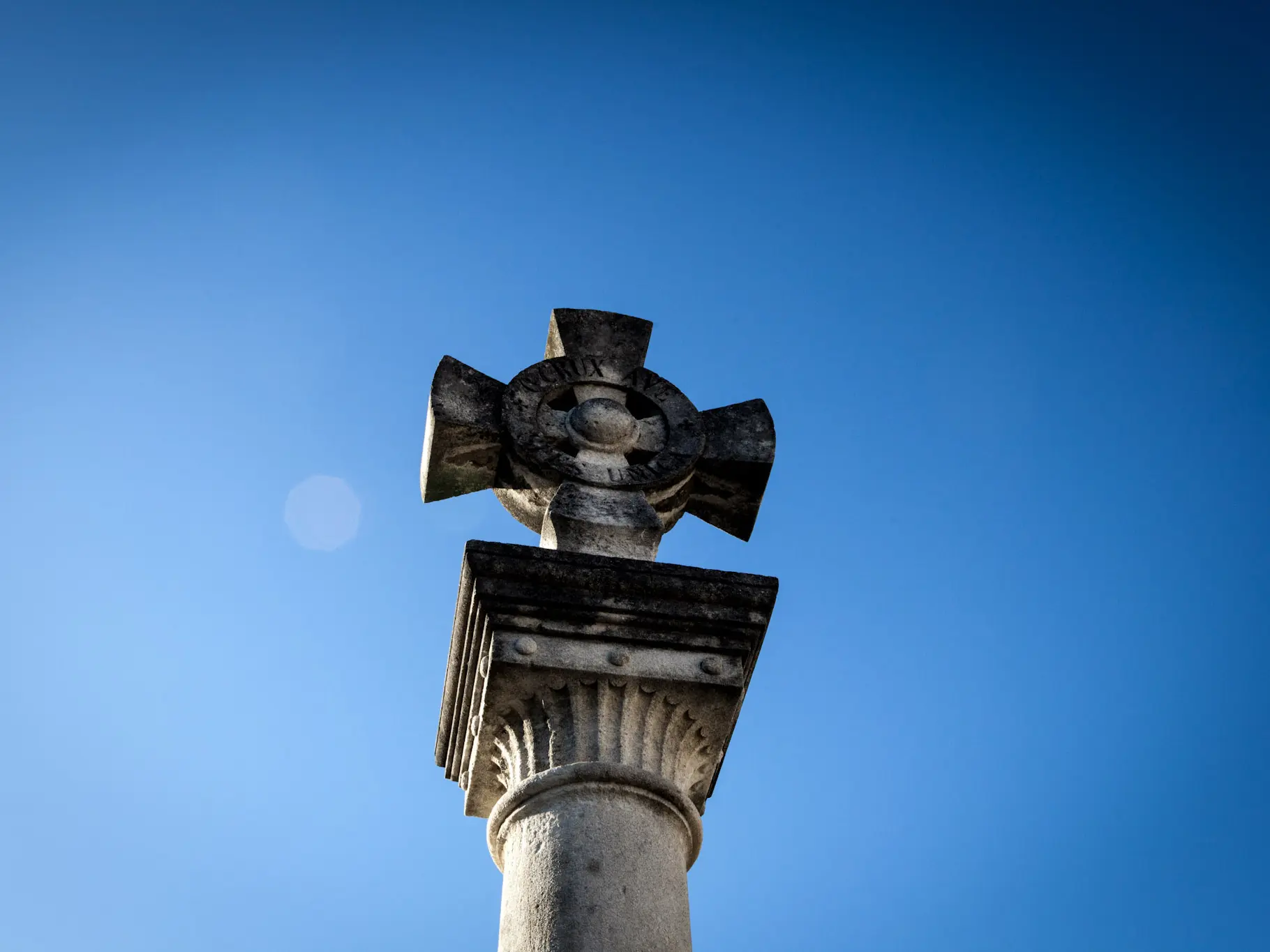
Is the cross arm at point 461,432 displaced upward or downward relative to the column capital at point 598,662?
upward

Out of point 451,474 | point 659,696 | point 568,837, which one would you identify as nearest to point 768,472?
point 451,474

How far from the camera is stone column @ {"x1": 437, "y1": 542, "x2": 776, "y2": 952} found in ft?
12.6

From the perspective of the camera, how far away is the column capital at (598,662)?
417 centimetres

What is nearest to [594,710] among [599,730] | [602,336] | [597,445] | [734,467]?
[599,730]

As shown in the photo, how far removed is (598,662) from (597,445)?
144cm

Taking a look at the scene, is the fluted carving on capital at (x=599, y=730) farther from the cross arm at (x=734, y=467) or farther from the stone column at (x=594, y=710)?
the cross arm at (x=734, y=467)

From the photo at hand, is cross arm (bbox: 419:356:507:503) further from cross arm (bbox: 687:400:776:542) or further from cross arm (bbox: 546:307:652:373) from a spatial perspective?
cross arm (bbox: 687:400:776:542)

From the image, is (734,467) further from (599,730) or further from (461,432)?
(599,730)

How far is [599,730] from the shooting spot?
4121 millimetres

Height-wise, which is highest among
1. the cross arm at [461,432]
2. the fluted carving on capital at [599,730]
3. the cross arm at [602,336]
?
the cross arm at [602,336]

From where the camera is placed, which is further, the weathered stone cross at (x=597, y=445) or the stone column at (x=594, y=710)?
the weathered stone cross at (x=597, y=445)

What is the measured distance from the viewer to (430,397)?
18.2ft

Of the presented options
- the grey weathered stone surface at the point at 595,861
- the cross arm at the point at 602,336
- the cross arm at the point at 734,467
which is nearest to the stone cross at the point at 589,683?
the grey weathered stone surface at the point at 595,861

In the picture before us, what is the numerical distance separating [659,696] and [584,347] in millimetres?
2244
